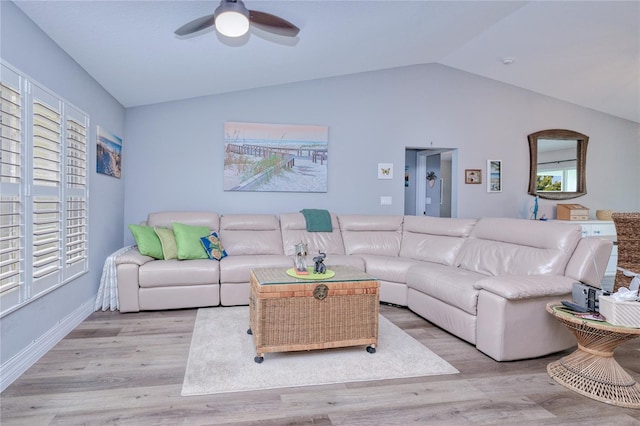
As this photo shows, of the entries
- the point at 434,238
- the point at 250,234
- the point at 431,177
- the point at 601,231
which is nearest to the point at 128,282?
the point at 250,234

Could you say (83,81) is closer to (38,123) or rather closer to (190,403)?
(38,123)

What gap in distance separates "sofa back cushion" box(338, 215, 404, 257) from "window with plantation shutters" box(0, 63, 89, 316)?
2.88 metres

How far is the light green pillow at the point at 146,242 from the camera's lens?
3.63 m

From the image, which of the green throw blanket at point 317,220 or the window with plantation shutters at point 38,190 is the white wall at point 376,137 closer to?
the green throw blanket at point 317,220

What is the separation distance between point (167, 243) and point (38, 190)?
1.49m

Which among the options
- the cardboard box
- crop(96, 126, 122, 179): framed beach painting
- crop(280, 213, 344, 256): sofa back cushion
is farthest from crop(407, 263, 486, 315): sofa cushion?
crop(96, 126, 122, 179): framed beach painting

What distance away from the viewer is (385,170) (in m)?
5.11

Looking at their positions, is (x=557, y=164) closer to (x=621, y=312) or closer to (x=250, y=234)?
(x=621, y=312)

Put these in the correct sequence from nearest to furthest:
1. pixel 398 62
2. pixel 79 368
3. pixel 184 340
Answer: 1. pixel 79 368
2. pixel 184 340
3. pixel 398 62

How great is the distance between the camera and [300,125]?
15.9ft

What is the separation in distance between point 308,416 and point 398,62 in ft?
14.8

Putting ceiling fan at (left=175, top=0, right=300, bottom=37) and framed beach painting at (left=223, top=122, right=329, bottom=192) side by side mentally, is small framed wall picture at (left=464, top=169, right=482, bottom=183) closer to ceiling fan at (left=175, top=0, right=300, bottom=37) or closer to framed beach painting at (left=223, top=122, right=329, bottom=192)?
framed beach painting at (left=223, top=122, right=329, bottom=192)

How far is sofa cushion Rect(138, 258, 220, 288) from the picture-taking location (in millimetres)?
3428

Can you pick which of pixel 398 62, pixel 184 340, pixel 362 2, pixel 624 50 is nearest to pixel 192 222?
pixel 184 340
